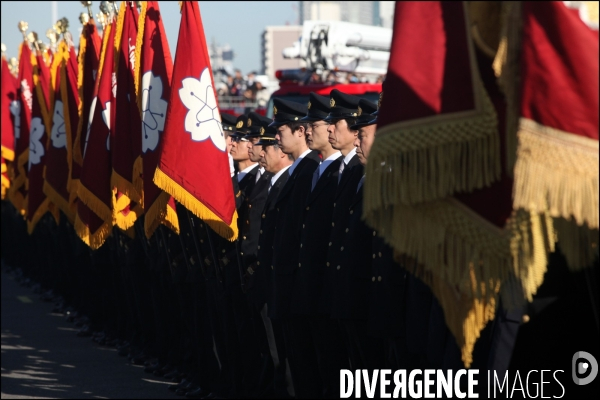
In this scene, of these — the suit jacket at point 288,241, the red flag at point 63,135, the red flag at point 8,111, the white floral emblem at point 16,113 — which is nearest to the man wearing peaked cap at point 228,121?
the suit jacket at point 288,241

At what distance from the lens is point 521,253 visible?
2.73 m

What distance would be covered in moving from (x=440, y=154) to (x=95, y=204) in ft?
20.3

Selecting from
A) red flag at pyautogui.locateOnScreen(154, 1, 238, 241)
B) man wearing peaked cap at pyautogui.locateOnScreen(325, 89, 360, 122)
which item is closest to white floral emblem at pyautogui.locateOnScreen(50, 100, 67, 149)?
red flag at pyautogui.locateOnScreen(154, 1, 238, 241)

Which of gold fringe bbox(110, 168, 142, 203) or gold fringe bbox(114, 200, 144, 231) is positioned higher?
gold fringe bbox(110, 168, 142, 203)

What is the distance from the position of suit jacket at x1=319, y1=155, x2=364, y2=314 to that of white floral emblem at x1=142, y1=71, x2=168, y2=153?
233cm

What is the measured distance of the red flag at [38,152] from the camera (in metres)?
11.9

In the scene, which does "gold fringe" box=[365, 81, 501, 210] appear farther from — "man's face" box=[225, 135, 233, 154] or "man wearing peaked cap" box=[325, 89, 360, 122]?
"man's face" box=[225, 135, 233, 154]

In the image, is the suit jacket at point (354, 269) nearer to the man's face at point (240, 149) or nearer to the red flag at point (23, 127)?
the man's face at point (240, 149)

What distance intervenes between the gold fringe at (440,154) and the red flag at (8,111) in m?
13.3

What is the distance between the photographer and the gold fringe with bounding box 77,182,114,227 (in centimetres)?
857

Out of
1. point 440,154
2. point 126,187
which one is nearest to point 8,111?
point 126,187

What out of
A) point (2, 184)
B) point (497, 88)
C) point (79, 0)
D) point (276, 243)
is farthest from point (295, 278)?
point (2, 184)

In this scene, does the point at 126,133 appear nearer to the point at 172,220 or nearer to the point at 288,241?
the point at 172,220

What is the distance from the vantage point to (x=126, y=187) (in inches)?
325
